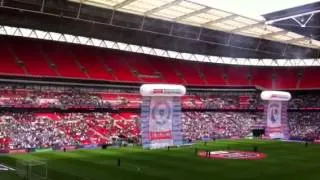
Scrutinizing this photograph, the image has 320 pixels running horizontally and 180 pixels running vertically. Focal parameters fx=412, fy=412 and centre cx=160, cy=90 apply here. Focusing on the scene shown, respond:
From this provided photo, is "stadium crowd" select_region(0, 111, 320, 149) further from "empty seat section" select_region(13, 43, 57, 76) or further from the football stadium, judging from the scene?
"empty seat section" select_region(13, 43, 57, 76)

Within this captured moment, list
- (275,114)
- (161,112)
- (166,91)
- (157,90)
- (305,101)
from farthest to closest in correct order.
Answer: (305,101)
(275,114)
(166,91)
(161,112)
(157,90)

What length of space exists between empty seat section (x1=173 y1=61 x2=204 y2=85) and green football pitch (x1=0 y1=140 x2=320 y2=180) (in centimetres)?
2647

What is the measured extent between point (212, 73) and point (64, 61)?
27694 millimetres

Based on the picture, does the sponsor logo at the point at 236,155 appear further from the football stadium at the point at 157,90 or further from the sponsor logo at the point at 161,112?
the sponsor logo at the point at 161,112

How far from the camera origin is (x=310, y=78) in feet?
237

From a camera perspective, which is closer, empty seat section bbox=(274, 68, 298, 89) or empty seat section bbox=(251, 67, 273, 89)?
empty seat section bbox=(274, 68, 298, 89)

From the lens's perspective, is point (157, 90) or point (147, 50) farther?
point (147, 50)

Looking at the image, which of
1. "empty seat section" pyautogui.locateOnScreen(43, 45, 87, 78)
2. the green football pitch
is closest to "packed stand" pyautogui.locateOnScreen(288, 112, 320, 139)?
the green football pitch

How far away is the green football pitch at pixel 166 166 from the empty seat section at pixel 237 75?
31.3 metres

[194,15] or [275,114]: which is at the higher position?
[194,15]

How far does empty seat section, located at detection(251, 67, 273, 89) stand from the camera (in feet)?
245

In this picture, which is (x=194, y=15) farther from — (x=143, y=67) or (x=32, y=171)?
(x=32, y=171)

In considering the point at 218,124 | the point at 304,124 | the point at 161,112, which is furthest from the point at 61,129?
the point at 304,124

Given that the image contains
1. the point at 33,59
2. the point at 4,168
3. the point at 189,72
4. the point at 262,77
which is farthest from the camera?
the point at 262,77
